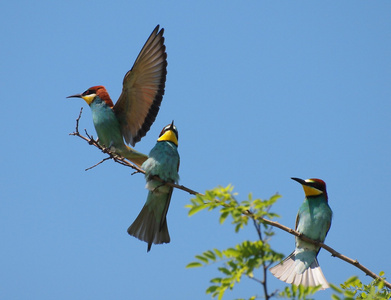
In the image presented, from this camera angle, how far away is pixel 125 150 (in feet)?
15.6

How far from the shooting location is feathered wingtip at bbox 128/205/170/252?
436 centimetres

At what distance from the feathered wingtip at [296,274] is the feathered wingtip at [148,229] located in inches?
37.4

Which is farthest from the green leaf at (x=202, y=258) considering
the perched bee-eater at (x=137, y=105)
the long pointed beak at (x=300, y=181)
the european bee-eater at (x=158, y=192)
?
the perched bee-eater at (x=137, y=105)

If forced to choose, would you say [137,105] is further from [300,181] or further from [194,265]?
[194,265]

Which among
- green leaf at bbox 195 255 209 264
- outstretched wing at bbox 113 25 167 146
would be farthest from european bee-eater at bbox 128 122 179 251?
green leaf at bbox 195 255 209 264

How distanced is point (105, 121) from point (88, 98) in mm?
443

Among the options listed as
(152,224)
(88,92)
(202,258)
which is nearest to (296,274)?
(152,224)

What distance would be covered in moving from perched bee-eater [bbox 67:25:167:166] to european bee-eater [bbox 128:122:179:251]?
0.32 meters

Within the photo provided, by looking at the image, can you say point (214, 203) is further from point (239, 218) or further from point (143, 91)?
point (143, 91)

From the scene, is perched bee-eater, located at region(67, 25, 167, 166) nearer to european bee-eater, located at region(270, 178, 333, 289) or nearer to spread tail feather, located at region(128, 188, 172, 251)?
spread tail feather, located at region(128, 188, 172, 251)

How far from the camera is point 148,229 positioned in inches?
172

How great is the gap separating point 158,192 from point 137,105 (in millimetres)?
922

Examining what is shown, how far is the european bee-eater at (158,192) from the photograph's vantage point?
4.12 m

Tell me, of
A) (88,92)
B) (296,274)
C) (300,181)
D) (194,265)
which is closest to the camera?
(194,265)
